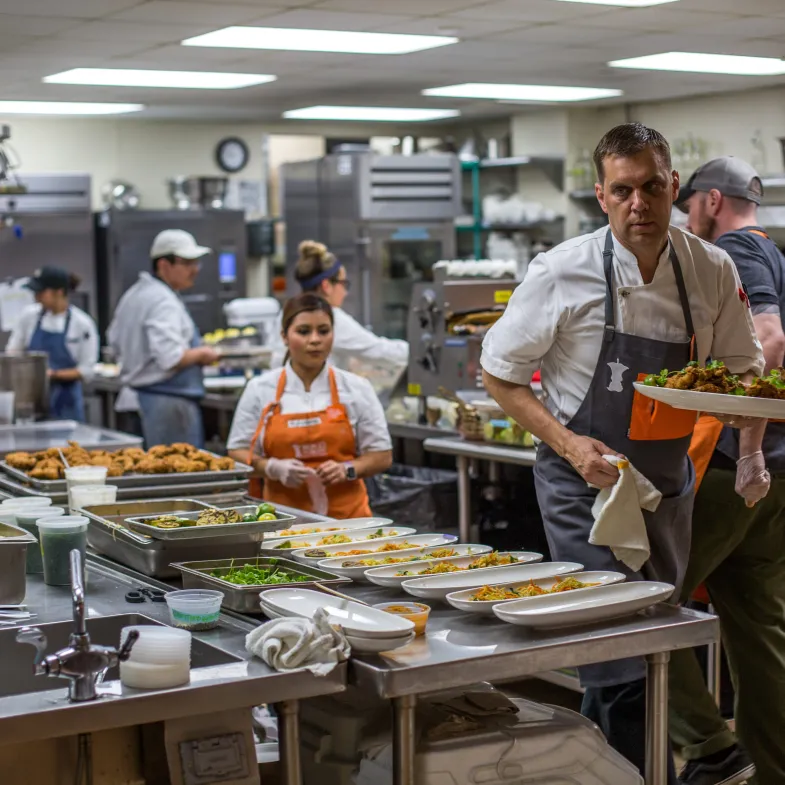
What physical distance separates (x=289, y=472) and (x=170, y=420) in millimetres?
2798

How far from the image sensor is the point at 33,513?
3.33 metres

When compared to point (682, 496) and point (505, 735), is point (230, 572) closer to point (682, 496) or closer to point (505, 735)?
point (505, 735)

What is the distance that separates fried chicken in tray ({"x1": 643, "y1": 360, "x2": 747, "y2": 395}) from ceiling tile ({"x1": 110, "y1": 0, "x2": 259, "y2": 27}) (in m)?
2.90

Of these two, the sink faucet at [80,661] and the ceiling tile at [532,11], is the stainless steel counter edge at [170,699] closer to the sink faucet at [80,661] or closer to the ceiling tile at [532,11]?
the sink faucet at [80,661]

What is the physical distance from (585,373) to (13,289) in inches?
300

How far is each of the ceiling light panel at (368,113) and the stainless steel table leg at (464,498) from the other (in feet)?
14.7

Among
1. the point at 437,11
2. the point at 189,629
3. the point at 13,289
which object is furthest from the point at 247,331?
the point at 189,629

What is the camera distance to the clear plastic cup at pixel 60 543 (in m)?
3.01

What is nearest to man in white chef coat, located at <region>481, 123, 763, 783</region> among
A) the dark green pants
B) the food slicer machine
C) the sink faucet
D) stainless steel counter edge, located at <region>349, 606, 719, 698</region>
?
stainless steel counter edge, located at <region>349, 606, 719, 698</region>

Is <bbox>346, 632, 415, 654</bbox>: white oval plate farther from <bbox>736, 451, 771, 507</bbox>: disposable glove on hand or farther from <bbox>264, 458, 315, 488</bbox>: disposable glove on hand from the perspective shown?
<bbox>264, 458, 315, 488</bbox>: disposable glove on hand

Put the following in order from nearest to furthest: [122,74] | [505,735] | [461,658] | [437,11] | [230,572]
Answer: [461,658]
[505,735]
[230,572]
[437,11]
[122,74]

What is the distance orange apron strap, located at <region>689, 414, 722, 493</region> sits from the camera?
144 inches

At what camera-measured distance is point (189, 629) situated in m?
2.63

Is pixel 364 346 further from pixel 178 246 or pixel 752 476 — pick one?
pixel 752 476
